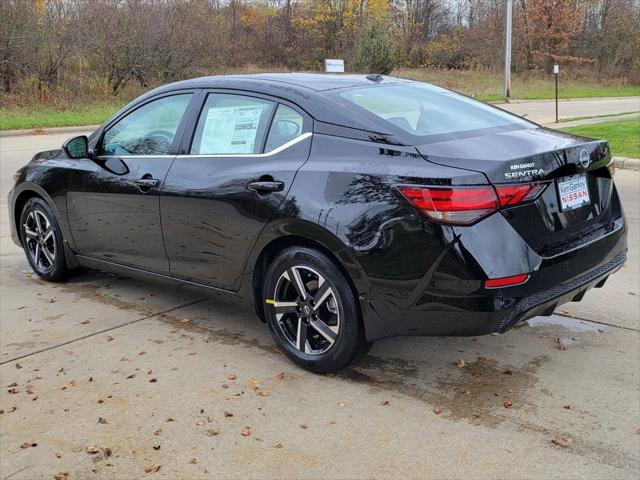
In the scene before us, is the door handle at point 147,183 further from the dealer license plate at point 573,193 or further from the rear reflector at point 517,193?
the dealer license plate at point 573,193

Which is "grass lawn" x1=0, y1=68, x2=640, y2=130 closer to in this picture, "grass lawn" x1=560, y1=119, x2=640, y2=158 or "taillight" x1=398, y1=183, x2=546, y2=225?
"grass lawn" x1=560, y1=119, x2=640, y2=158

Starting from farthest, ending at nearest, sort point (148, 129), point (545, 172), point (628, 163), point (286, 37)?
1. point (286, 37)
2. point (628, 163)
3. point (148, 129)
4. point (545, 172)

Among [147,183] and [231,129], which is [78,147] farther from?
[231,129]

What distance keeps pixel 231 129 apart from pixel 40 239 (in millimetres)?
2414

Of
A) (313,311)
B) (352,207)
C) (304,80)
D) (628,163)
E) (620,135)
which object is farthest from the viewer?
(620,135)

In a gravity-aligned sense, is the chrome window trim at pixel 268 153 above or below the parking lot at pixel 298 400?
above

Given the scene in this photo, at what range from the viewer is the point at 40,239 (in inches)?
226

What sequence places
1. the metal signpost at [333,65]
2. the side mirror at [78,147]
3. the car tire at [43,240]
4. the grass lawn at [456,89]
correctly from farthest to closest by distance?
the grass lawn at [456,89], the metal signpost at [333,65], the car tire at [43,240], the side mirror at [78,147]

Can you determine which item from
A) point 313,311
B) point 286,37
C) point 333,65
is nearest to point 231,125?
point 313,311

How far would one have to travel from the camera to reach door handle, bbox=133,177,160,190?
14.8ft

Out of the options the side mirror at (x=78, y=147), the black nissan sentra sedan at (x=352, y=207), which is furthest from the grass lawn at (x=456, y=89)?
the black nissan sentra sedan at (x=352, y=207)

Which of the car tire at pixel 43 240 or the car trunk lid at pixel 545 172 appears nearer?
the car trunk lid at pixel 545 172

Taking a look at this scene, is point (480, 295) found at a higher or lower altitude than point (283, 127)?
lower

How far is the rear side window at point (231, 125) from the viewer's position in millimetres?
4082
